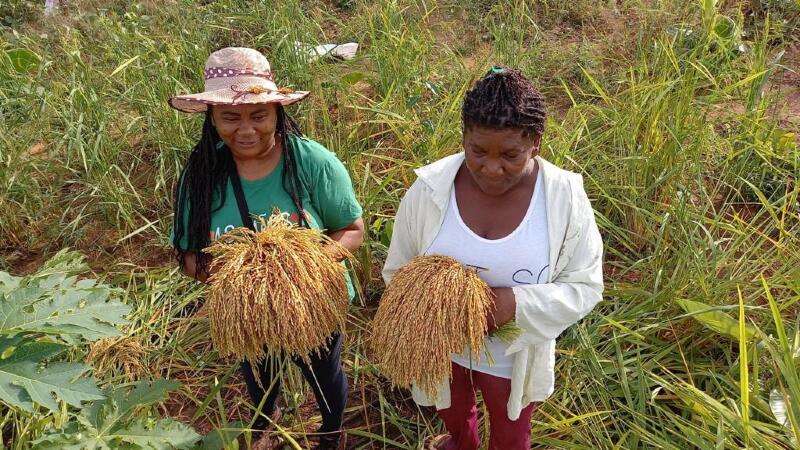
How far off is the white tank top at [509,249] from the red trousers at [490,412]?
0.71ft

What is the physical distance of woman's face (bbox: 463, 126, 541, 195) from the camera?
51.3 inches

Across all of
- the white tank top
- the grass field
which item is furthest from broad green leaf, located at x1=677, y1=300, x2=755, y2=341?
the white tank top

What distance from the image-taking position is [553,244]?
4.75ft

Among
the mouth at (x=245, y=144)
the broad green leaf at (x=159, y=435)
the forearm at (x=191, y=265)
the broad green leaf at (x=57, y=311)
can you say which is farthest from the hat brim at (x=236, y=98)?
the broad green leaf at (x=159, y=435)

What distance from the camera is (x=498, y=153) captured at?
133 cm

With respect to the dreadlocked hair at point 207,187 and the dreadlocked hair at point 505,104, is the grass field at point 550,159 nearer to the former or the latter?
the dreadlocked hair at point 207,187

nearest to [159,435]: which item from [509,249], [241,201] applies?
[241,201]

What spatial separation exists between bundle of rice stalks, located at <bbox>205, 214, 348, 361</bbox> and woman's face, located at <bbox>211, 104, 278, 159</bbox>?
11.5 inches

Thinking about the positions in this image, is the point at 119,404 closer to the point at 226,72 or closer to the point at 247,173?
the point at 247,173

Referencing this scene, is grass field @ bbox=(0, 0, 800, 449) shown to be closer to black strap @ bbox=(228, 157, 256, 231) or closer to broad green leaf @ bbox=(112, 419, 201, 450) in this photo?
broad green leaf @ bbox=(112, 419, 201, 450)

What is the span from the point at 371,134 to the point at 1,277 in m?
1.91

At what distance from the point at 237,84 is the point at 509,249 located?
893mm

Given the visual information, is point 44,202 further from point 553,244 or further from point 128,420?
point 553,244

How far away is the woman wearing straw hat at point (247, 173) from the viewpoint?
5.46ft
